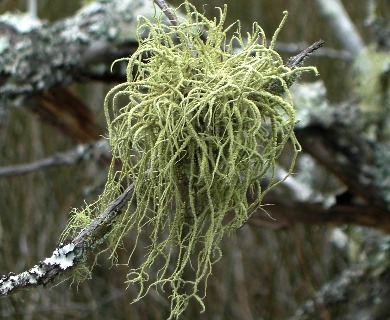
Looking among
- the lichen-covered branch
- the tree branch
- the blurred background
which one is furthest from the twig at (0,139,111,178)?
the tree branch

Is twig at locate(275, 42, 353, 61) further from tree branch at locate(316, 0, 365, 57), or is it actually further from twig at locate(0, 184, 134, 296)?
twig at locate(0, 184, 134, 296)

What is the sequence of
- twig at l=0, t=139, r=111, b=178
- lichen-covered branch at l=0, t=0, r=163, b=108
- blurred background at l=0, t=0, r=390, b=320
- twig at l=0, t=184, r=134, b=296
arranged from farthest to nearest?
blurred background at l=0, t=0, r=390, b=320 < twig at l=0, t=139, r=111, b=178 < lichen-covered branch at l=0, t=0, r=163, b=108 < twig at l=0, t=184, r=134, b=296

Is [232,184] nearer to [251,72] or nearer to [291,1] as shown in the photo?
[251,72]

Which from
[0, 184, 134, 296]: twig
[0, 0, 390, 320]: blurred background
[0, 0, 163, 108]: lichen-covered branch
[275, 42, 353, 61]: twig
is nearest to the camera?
[0, 184, 134, 296]: twig

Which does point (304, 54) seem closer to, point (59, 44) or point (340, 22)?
point (59, 44)

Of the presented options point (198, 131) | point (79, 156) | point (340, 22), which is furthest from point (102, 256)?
point (198, 131)

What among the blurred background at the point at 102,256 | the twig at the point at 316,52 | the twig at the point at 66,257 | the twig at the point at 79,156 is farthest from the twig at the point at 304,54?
the blurred background at the point at 102,256
